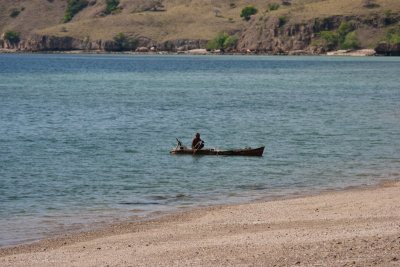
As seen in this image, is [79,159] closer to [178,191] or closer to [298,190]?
[178,191]

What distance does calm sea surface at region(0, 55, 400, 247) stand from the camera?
792 inches

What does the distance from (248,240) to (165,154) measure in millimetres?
17010

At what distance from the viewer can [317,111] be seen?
5062 centimetres

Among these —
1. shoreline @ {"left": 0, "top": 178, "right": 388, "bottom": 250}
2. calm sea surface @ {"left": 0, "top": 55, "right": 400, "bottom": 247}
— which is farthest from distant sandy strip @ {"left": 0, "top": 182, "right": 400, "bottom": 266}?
calm sea surface @ {"left": 0, "top": 55, "right": 400, "bottom": 247}

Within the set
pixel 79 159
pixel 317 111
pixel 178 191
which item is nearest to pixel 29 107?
pixel 317 111

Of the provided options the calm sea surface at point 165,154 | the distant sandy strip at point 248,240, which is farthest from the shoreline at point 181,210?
the distant sandy strip at point 248,240

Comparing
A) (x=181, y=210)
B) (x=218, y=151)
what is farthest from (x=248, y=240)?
(x=218, y=151)

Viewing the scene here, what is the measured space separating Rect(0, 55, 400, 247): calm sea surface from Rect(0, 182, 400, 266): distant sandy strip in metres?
1.88

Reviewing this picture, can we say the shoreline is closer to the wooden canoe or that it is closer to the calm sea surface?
the calm sea surface

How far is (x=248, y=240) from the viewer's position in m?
13.9

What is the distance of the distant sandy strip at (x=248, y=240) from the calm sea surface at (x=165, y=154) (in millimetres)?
1880

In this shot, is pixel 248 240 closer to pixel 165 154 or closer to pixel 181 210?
pixel 181 210

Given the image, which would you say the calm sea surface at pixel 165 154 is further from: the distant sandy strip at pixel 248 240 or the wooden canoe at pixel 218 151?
the distant sandy strip at pixel 248 240

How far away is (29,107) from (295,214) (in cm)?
4235
